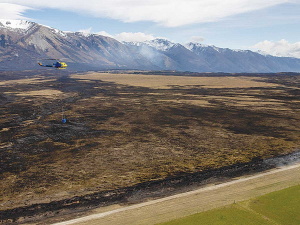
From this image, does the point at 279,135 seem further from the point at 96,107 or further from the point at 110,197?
the point at 96,107

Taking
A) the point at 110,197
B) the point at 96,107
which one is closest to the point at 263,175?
the point at 110,197

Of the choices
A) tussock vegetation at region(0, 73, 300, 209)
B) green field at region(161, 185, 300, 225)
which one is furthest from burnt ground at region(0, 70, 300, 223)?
green field at region(161, 185, 300, 225)

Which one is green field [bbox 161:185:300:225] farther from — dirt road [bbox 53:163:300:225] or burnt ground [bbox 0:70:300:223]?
burnt ground [bbox 0:70:300:223]

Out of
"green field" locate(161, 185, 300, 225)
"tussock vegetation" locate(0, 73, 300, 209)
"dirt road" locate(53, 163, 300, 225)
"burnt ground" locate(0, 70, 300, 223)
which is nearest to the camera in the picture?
"green field" locate(161, 185, 300, 225)

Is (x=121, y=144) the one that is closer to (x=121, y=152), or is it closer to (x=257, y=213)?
(x=121, y=152)

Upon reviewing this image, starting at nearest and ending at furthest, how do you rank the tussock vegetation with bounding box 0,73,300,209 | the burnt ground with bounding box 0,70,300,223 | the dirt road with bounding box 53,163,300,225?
the dirt road with bounding box 53,163,300,225, the burnt ground with bounding box 0,70,300,223, the tussock vegetation with bounding box 0,73,300,209

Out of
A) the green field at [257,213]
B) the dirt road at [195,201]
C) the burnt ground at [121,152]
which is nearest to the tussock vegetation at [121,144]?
the burnt ground at [121,152]
